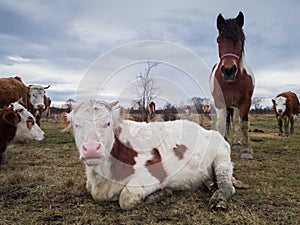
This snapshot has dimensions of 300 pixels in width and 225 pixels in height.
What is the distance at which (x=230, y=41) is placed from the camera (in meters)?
6.27

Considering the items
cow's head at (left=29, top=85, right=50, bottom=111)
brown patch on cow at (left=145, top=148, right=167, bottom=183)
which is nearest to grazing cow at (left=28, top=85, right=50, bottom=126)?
cow's head at (left=29, top=85, right=50, bottom=111)

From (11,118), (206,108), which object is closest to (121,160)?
(11,118)

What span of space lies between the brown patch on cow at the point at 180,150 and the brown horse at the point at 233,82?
2697 mm

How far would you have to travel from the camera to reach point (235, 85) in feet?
22.5

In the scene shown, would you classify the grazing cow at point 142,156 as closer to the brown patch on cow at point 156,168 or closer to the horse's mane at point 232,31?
the brown patch on cow at point 156,168

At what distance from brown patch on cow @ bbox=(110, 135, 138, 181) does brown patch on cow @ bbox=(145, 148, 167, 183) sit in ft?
0.67

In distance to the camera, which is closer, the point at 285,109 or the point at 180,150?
the point at 180,150

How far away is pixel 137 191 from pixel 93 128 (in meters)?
0.91

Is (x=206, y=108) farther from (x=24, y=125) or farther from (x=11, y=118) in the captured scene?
(x=11, y=118)

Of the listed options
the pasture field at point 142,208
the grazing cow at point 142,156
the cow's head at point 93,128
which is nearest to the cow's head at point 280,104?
the pasture field at point 142,208

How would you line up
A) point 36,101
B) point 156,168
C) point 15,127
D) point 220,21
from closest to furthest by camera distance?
point 156,168
point 15,127
point 220,21
point 36,101

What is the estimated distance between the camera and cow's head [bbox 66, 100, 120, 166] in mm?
3041

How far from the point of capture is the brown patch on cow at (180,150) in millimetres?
4012

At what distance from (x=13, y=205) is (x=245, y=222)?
106 inches
